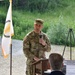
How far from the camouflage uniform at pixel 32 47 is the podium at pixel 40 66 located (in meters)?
0.18

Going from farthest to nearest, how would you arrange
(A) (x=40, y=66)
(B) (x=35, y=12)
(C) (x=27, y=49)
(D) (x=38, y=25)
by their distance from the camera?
(B) (x=35, y=12) → (C) (x=27, y=49) → (D) (x=38, y=25) → (A) (x=40, y=66)

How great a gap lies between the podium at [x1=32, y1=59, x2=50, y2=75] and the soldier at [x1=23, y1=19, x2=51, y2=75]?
168 millimetres

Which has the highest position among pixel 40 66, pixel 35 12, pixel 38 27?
pixel 35 12

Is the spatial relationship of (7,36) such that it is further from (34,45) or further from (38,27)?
(38,27)

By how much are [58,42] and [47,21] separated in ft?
5.96

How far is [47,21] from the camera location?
31.0 feet

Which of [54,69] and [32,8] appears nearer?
[54,69]

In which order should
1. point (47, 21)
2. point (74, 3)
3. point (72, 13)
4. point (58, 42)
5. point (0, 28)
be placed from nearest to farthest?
1. point (58, 42)
2. point (0, 28)
3. point (47, 21)
4. point (72, 13)
5. point (74, 3)

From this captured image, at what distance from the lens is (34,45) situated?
3.40m

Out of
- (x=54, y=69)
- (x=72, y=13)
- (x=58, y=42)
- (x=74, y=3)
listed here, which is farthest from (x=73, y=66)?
(x=74, y=3)

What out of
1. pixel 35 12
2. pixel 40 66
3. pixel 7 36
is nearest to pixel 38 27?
pixel 40 66

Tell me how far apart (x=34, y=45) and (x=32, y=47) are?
3 centimetres

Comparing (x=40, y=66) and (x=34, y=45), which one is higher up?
Result: (x=34, y=45)

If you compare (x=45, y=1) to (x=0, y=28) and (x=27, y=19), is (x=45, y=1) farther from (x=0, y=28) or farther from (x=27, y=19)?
(x=0, y=28)
